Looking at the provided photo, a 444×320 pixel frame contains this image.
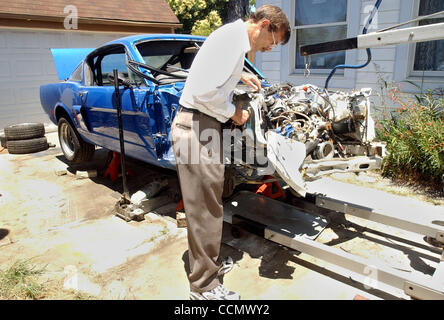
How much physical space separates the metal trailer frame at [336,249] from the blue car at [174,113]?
401 millimetres

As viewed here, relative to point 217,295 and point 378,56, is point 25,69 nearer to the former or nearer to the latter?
point 378,56

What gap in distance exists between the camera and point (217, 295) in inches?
97.9

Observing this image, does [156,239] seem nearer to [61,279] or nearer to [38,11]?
[61,279]

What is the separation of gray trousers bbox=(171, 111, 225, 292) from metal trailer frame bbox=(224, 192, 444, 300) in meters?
0.73

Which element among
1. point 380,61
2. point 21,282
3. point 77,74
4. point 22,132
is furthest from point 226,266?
point 22,132

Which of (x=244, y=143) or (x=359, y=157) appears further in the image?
(x=359, y=157)

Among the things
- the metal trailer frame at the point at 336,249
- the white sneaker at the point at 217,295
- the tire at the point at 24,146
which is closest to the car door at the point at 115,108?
the metal trailer frame at the point at 336,249

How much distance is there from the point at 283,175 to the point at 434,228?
1.32 m

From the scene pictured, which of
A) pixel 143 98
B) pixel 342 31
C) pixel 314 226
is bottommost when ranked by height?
pixel 314 226

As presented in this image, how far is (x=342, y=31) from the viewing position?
643cm

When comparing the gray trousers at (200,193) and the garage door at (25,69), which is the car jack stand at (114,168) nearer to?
the gray trousers at (200,193)

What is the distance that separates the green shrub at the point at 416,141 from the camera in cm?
437

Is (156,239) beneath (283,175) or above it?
beneath

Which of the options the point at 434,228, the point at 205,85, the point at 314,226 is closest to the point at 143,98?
the point at 205,85
